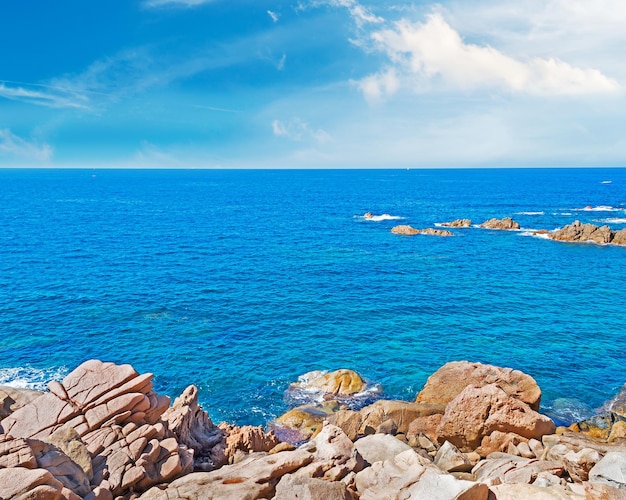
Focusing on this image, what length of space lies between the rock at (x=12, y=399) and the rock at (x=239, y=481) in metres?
11.1

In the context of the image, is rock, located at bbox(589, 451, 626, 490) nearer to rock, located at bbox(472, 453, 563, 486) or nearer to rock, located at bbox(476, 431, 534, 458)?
rock, located at bbox(472, 453, 563, 486)

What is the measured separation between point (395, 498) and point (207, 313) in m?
45.1

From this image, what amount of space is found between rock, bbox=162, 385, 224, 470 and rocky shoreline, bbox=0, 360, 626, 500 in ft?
0.28

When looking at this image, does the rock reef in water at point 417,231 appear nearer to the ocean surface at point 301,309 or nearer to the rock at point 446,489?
the ocean surface at point 301,309

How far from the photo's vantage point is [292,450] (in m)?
28.3

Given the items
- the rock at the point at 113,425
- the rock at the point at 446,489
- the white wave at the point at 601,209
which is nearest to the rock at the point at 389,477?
the rock at the point at 446,489

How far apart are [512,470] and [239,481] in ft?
47.1

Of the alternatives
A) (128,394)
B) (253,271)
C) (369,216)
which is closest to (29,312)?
(253,271)

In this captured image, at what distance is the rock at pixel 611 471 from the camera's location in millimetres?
A: 21750

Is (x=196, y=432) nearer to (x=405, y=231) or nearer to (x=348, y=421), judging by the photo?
(x=348, y=421)

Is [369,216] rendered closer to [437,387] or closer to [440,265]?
[440,265]

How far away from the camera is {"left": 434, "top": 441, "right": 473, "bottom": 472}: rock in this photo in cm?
2797

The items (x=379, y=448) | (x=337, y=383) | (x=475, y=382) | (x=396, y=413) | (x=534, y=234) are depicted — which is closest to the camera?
(x=379, y=448)

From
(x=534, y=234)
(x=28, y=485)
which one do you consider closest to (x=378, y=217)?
(x=534, y=234)
